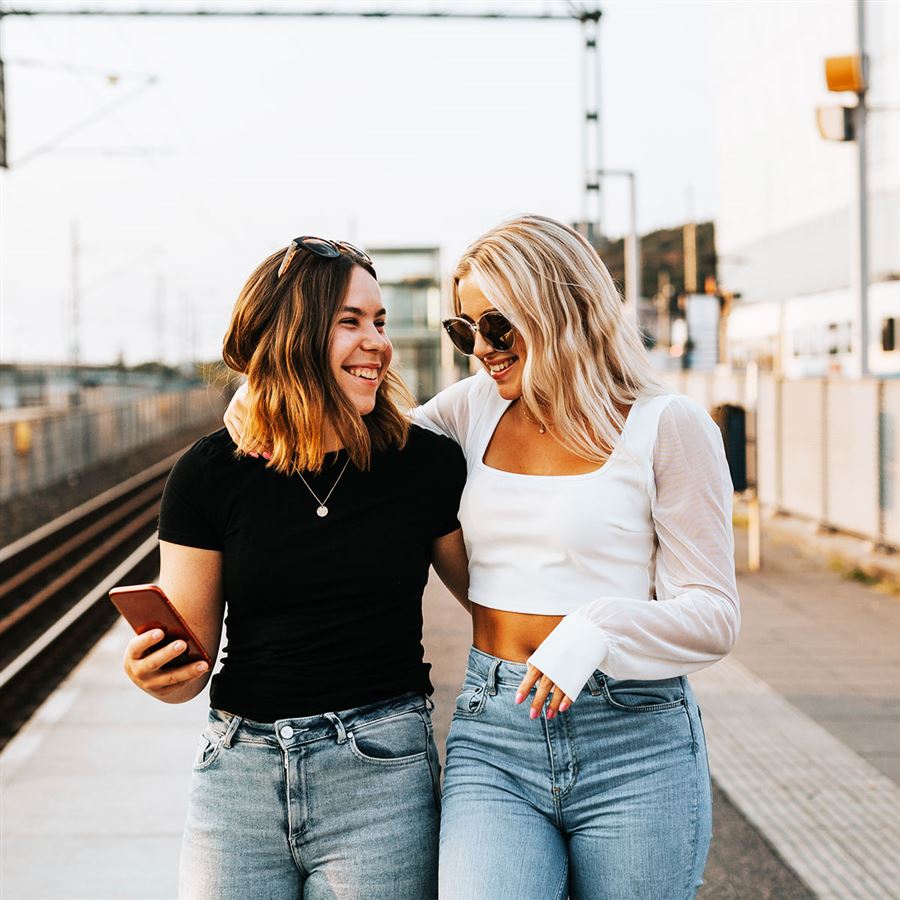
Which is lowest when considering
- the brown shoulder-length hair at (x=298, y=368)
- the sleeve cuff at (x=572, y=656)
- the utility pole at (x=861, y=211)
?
the sleeve cuff at (x=572, y=656)

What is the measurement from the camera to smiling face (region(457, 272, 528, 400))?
252cm

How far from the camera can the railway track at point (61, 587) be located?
11344mm

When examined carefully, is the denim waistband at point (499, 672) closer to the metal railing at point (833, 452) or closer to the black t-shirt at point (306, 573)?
the black t-shirt at point (306, 573)

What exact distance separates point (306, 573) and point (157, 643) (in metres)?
0.31

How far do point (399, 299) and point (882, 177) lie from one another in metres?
21.3

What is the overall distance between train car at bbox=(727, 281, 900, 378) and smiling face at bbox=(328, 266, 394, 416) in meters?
27.8

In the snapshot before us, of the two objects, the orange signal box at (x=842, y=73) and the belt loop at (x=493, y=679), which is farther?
the orange signal box at (x=842, y=73)

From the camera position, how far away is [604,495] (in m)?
2.39

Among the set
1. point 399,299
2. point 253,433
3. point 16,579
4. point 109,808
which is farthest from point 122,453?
point 253,433

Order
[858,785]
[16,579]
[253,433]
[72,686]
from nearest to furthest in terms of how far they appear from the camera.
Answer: [253,433], [858,785], [72,686], [16,579]

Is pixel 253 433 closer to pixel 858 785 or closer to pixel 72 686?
pixel 858 785

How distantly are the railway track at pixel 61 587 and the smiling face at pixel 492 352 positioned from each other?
25.2ft

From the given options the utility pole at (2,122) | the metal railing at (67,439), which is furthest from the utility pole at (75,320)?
the utility pole at (2,122)

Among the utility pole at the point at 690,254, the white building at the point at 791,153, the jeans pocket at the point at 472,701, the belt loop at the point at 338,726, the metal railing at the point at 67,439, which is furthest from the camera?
the utility pole at the point at 690,254
